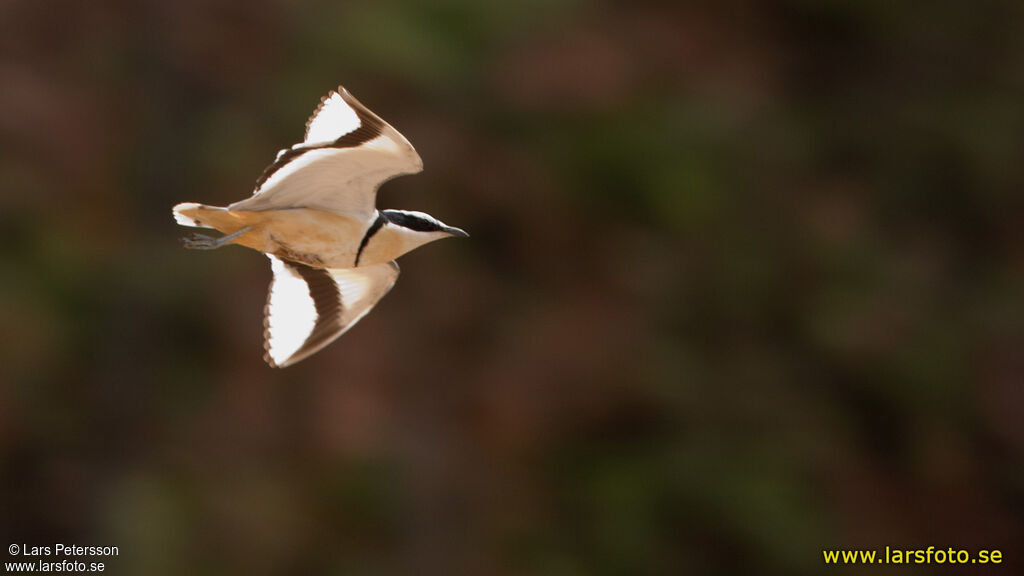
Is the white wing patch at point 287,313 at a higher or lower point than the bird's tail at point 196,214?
lower

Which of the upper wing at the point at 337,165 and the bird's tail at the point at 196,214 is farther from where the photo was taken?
the bird's tail at the point at 196,214

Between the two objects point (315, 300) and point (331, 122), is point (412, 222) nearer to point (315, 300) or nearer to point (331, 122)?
point (331, 122)

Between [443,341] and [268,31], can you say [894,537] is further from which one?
[268,31]

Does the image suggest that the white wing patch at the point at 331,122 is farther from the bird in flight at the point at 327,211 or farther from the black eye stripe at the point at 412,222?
the black eye stripe at the point at 412,222

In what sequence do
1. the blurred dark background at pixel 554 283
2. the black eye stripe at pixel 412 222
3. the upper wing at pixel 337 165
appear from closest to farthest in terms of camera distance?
the upper wing at pixel 337 165 < the black eye stripe at pixel 412 222 < the blurred dark background at pixel 554 283

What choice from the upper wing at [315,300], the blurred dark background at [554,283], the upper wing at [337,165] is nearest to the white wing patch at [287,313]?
the upper wing at [315,300]

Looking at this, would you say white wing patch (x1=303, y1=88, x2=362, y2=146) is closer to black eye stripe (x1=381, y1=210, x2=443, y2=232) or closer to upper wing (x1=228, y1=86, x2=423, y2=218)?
upper wing (x1=228, y1=86, x2=423, y2=218)

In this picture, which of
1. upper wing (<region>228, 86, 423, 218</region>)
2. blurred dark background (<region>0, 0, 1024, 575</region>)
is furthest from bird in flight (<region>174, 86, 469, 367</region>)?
blurred dark background (<region>0, 0, 1024, 575</region>)
